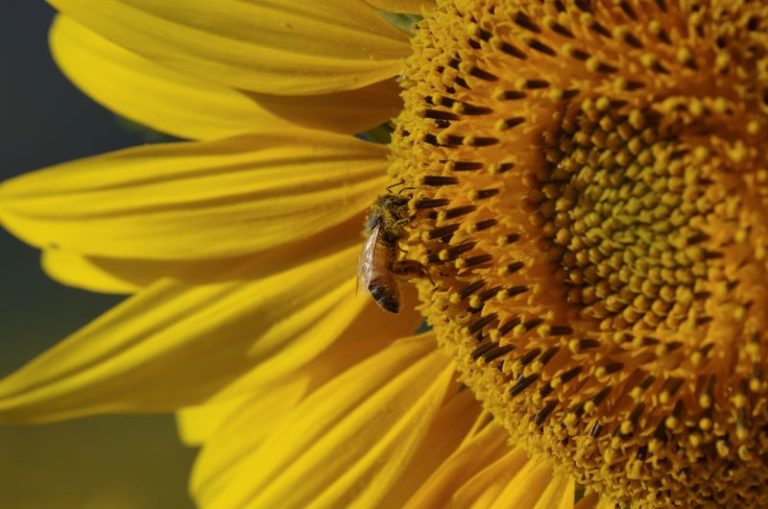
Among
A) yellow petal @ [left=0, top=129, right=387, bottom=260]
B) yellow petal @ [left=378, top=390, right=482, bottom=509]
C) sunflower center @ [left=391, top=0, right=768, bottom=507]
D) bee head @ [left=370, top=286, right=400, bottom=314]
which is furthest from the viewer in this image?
yellow petal @ [left=378, top=390, right=482, bottom=509]

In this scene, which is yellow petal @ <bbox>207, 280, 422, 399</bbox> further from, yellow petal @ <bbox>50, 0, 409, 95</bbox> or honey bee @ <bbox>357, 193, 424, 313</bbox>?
yellow petal @ <bbox>50, 0, 409, 95</bbox>

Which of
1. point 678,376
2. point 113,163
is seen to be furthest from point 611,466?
point 113,163

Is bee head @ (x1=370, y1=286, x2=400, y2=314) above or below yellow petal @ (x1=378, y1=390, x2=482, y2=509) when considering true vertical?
above

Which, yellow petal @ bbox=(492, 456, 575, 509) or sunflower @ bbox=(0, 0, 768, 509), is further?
yellow petal @ bbox=(492, 456, 575, 509)

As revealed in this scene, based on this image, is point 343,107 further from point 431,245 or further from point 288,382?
point 288,382

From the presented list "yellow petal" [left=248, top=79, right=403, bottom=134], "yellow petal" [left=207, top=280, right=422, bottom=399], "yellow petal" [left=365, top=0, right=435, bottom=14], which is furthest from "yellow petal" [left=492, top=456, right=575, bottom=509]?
"yellow petal" [left=365, top=0, right=435, bottom=14]

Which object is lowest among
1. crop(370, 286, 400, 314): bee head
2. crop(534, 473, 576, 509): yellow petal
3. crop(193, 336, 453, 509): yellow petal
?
crop(534, 473, 576, 509): yellow petal

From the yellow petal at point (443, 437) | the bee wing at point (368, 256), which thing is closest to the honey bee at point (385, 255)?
the bee wing at point (368, 256)

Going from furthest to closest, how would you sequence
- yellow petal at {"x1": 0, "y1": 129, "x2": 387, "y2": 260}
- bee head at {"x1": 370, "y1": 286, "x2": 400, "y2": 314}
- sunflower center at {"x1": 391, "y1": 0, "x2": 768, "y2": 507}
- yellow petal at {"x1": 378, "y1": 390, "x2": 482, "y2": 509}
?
yellow petal at {"x1": 378, "y1": 390, "x2": 482, "y2": 509}
yellow petal at {"x1": 0, "y1": 129, "x2": 387, "y2": 260}
bee head at {"x1": 370, "y1": 286, "x2": 400, "y2": 314}
sunflower center at {"x1": 391, "y1": 0, "x2": 768, "y2": 507}

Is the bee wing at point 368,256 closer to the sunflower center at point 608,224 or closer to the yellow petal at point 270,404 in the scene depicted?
the sunflower center at point 608,224
